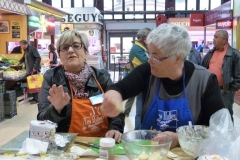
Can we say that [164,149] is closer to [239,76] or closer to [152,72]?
[152,72]

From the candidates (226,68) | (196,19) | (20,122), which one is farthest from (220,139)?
(196,19)

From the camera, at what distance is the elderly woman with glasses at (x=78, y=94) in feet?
6.61

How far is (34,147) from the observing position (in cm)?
157

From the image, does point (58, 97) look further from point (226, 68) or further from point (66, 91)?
point (226, 68)

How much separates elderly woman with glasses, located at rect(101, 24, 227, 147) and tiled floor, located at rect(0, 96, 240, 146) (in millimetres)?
3297

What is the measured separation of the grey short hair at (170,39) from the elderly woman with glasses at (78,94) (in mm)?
662

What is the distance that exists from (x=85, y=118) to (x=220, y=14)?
9.15 meters

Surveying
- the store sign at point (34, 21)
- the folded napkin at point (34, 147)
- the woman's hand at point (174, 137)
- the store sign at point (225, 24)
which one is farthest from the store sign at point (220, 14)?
the folded napkin at point (34, 147)

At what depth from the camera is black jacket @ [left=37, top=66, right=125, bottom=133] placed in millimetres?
1926

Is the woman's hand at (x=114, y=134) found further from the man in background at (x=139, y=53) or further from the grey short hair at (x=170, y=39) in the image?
the man in background at (x=139, y=53)

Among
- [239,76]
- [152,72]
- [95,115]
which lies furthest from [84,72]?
[239,76]

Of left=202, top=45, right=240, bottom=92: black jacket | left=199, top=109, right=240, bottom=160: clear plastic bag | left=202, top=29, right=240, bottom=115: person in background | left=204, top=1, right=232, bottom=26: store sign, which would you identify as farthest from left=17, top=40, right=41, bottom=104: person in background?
left=199, top=109, right=240, bottom=160: clear plastic bag

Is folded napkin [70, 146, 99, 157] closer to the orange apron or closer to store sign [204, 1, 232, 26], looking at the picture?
the orange apron

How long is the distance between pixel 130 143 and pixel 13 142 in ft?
2.57
